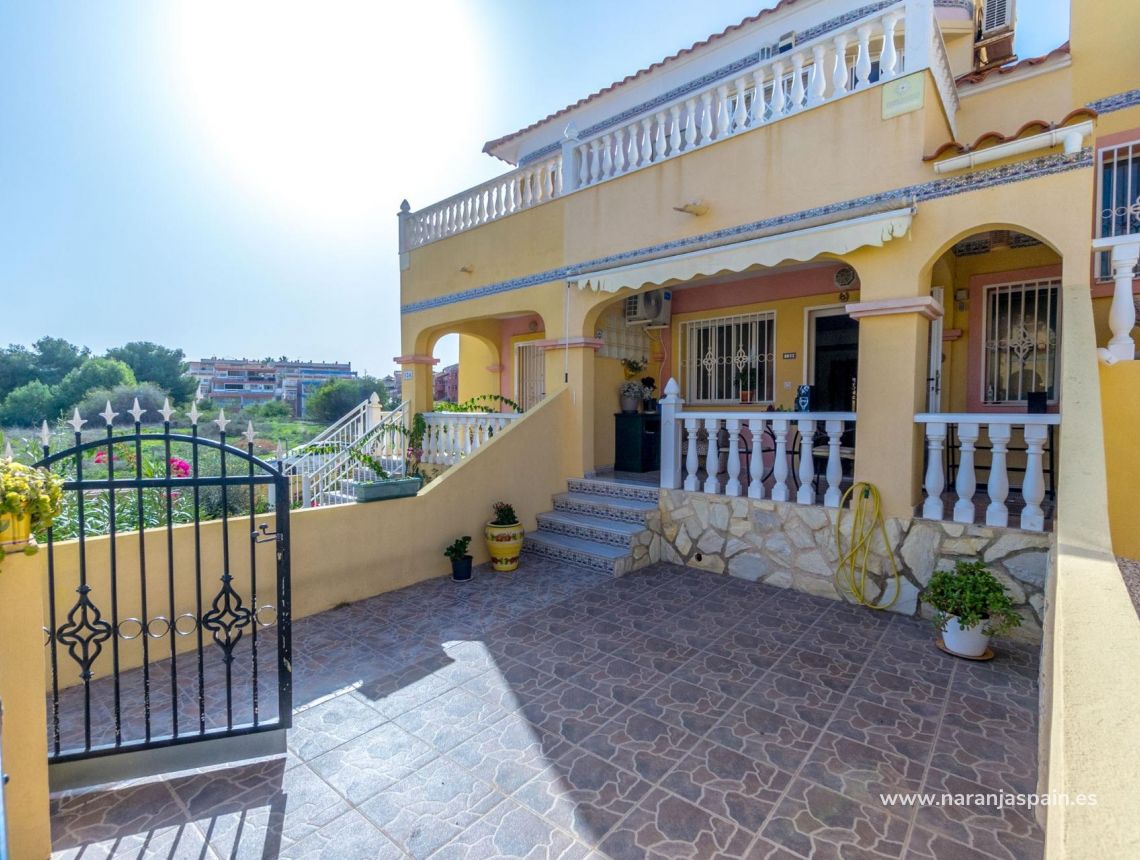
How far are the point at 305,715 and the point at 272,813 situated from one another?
3.57ft

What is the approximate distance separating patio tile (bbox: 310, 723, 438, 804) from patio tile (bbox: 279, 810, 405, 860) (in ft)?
0.67

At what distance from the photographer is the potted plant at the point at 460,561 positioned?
24.4 ft

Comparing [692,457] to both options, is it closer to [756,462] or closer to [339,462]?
[756,462]

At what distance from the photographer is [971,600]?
193 inches

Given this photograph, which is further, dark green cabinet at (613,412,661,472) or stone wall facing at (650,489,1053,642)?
dark green cabinet at (613,412,661,472)

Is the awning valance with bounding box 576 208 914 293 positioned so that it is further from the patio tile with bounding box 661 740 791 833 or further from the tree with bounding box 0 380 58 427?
the tree with bounding box 0 380 58 427

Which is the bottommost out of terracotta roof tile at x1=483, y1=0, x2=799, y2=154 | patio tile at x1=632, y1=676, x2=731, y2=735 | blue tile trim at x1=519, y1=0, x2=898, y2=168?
patio tile at x1=632, y1=676, x2=731, y2=735

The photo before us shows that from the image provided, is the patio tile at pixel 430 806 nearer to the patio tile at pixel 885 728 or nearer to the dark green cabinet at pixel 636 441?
the patio tile at pixel 885 728

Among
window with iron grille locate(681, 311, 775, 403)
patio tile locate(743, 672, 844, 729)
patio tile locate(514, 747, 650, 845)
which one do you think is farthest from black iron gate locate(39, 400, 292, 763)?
window with iron grille locate(681, 311, 775, 403)

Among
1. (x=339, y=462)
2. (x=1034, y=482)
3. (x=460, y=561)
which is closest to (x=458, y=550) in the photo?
(x=460, y=561)

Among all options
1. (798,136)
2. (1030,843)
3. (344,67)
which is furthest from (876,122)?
(344,67)

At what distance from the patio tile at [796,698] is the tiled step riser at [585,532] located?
3333 mm

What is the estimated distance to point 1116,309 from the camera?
5.26 metres

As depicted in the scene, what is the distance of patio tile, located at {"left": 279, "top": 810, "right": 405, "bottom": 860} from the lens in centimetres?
284
